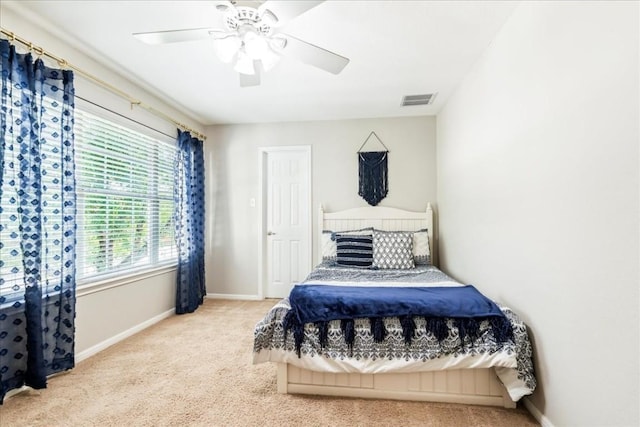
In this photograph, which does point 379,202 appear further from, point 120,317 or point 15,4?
point 15,4

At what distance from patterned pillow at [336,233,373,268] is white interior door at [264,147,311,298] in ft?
2.71

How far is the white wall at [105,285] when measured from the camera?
2033mm

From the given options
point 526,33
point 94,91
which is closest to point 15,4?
point 94,91

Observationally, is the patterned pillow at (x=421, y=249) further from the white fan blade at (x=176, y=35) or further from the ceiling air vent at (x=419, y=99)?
the white fan blade at (x=176, y=35)

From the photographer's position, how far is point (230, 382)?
2.06 metres

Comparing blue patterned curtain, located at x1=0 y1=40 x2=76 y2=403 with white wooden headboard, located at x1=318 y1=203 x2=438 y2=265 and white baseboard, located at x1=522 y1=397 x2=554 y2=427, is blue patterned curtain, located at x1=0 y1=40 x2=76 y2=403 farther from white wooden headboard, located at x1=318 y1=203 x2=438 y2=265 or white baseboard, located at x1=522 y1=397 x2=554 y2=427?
white baseboard, located at x1=522 y1=397 x2=554 y2=427

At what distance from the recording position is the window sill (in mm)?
2387

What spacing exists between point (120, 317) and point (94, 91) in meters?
1.98

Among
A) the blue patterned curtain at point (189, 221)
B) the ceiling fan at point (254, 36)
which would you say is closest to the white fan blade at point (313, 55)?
the ceiling fan at point (254, 36)

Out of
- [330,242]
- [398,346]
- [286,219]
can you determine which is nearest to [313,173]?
[286,219]

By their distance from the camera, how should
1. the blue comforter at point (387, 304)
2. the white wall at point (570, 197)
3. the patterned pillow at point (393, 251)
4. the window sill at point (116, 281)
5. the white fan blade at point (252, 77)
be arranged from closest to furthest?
the white wall at point (570, 197), the blue comforter at point (387, 304), the white fan blade at point (252, 77), the window sill at point (116, 281), the patterned pillow at point (393, 251)

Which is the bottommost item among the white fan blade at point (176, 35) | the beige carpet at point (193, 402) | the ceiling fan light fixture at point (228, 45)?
the beige carpet at point (193, 402)

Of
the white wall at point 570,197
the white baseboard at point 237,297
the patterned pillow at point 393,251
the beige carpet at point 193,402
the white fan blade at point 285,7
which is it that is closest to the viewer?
the white wall at point 570,197

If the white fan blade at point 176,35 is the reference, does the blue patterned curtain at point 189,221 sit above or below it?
below
